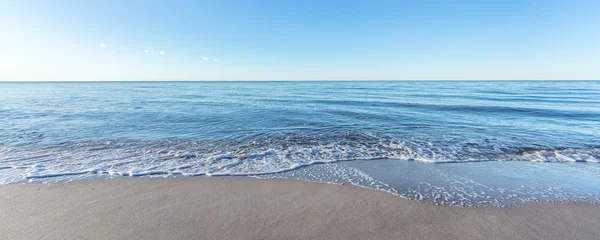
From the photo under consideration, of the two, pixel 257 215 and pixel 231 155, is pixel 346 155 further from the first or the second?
pixel 257 215

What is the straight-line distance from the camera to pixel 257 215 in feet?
12.6

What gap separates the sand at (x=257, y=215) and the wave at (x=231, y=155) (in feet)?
3.70

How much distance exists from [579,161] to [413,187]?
629 cm

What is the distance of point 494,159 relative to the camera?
22.8 feet

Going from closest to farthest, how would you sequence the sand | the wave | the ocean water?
the sand → the ocean water → the wave

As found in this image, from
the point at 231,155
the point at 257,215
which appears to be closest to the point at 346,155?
the point at 231,155

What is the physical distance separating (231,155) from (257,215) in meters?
3.84

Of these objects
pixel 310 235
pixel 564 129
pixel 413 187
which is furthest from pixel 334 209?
pixel 564 129

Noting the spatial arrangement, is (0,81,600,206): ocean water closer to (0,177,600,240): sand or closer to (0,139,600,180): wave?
(0,139,600,180): wave

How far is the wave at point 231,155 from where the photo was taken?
6016 millimetres

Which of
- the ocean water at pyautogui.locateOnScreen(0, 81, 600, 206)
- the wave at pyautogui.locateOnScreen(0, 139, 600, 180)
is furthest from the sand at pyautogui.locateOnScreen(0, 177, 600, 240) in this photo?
the wave at pyautogui.locateOnScreen(0, 139, 600, 180)

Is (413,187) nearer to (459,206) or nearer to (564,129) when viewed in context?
(459,206)

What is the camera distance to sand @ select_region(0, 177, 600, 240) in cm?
341

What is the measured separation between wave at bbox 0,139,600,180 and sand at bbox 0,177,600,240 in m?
1.13
